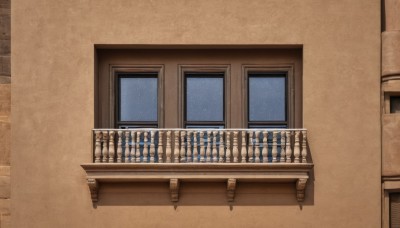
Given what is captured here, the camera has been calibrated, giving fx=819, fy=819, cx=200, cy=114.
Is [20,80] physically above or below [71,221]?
above

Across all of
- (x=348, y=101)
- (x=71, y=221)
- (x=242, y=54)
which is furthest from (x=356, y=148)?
(x=71, y=221)

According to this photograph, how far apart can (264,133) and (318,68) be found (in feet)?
4.84

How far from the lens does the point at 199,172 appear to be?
44.4 feet

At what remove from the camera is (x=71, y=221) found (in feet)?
45.0

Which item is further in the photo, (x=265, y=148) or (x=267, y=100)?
(x=267, y=100)

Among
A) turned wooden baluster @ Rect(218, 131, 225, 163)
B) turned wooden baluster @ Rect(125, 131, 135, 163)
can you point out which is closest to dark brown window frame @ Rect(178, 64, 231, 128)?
turned wooden baluster @ Rect(218, 131, 225, 163)

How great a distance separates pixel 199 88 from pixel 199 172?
5.82 ft

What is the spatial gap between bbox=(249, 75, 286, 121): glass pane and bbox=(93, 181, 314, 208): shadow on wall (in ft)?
4.39

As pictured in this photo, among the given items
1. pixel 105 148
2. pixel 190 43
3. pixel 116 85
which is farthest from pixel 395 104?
pixel 105 148

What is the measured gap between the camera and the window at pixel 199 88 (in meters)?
14.4

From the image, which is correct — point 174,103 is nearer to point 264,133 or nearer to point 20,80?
point 264,133

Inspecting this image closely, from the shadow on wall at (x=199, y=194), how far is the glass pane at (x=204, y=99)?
52.6 inches

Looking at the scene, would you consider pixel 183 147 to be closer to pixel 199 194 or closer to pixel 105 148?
pixel 199 194

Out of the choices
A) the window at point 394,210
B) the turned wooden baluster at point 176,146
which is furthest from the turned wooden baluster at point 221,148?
the window at point 394,210
